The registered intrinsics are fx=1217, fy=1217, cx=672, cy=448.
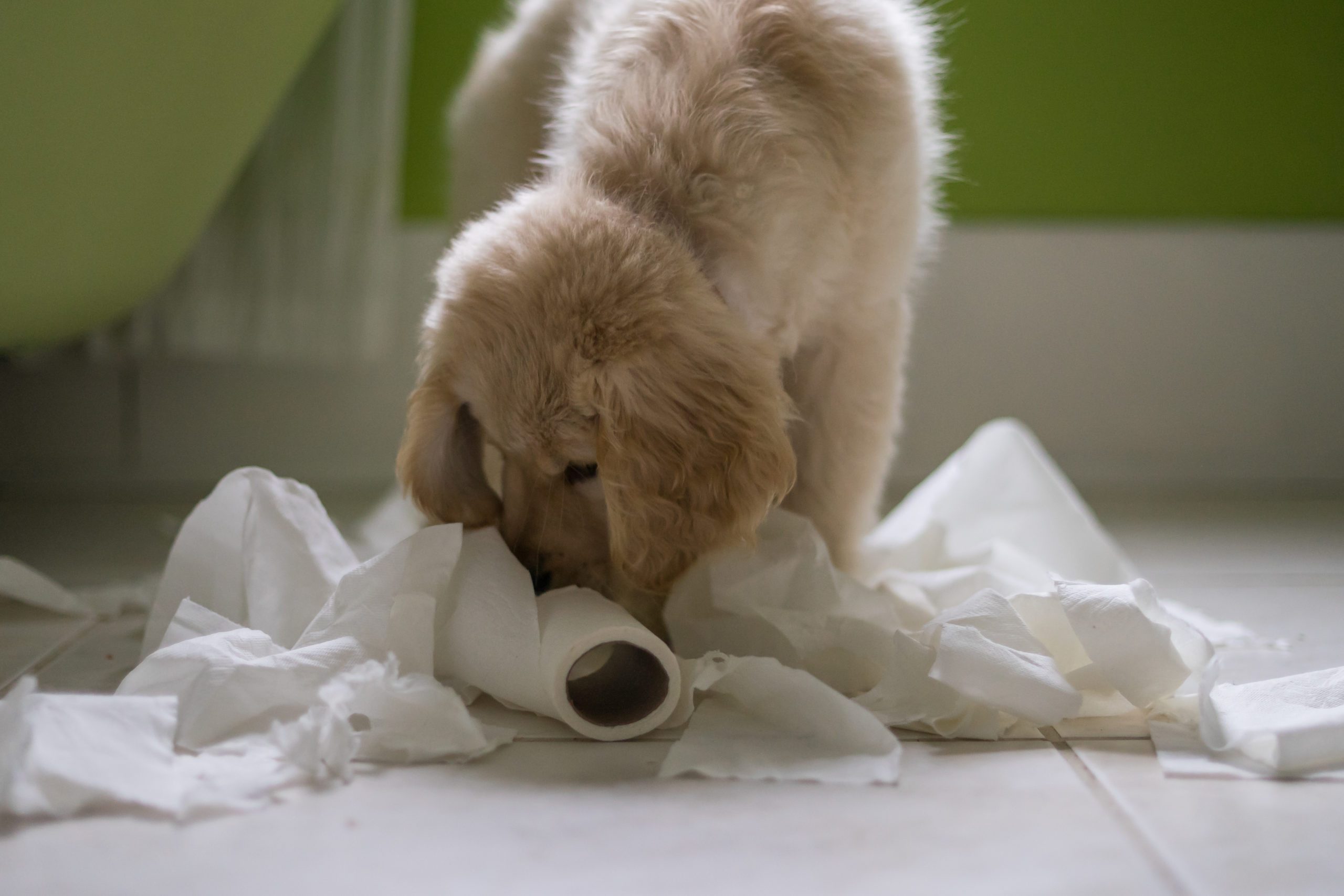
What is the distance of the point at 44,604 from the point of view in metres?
1.54

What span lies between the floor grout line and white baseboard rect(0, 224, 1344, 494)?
163 centimetres

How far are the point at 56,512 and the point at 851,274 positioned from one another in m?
1.64

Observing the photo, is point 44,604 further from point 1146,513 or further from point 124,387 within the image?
point 1146,513

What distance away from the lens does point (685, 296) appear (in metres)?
1.24

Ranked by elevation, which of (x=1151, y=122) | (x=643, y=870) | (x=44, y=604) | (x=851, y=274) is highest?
(x=1151, y=122)

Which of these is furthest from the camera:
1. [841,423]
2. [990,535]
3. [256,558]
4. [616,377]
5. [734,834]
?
[990,535]

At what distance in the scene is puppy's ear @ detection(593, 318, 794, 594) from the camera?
1208 millimetres

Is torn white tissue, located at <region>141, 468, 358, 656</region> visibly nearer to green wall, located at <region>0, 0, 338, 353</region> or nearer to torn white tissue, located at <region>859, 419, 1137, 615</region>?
green wall, located at <region>0, 0, 338, 353</region>

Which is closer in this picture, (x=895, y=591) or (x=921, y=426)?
(x=895, y=591)

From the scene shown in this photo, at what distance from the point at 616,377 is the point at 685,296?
0.12 meters

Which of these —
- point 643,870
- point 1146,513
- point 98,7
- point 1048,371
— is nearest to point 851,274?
point 643,870

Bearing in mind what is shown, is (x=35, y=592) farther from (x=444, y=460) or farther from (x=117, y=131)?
(x=117, y=131)

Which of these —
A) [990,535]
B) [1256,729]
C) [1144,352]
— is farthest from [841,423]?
[1144,352]

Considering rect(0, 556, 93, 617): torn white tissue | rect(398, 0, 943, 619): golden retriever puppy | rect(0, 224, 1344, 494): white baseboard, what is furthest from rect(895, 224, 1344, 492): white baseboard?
rect(0, 556, 93, 617): torn white tissue
